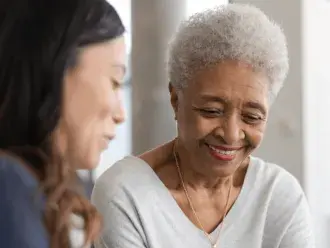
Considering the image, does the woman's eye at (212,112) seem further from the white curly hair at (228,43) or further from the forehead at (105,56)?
the forehead at (105,56)

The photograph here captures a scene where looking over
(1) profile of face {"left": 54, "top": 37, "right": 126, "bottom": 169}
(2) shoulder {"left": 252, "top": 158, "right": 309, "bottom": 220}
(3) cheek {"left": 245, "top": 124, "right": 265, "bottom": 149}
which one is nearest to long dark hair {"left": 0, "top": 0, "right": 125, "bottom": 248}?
(1) profile of face {"left": 54, "top": 37, "right": 126, "bottom": 169}

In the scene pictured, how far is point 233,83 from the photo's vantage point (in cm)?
133

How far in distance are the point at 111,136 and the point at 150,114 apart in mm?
1141

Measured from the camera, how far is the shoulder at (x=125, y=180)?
54.1 inches

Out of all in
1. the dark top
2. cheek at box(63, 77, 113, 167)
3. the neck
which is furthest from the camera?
the neck

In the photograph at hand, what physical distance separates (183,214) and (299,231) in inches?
11.9

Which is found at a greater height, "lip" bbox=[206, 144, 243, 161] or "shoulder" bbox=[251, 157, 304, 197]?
"lip" bbox=[206, 144, 243, 161]

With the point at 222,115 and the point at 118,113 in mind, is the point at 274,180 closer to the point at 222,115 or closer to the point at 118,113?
the point at 222,115

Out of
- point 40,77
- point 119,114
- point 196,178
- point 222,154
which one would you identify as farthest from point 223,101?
point 40,77

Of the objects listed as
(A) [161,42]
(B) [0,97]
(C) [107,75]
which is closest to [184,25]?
(A) [161,42]

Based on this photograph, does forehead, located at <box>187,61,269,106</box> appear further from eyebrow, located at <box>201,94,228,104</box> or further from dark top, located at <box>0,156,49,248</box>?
dark top, located at <box>0,156,49,248</box>

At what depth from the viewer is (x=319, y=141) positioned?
80.1 inches

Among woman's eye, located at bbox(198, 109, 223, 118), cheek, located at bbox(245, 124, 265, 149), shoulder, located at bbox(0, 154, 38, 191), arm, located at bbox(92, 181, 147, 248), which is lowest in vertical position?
arm, located at bbox(92, 181, 147, 248)

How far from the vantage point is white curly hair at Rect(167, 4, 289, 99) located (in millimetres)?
1341
